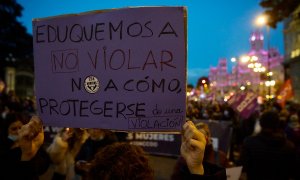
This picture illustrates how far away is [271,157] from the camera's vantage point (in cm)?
431

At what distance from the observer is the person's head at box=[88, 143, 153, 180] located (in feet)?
6.30

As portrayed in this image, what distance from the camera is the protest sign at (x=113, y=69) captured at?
8.46 feet

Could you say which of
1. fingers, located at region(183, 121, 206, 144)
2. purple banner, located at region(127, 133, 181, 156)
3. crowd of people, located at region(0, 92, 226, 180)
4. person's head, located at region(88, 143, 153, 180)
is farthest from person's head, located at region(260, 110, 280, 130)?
purple banner, located at region(127, 133, 181, 156)

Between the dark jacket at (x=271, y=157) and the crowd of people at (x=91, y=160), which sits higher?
the crowd of people at (x=91, y=160)

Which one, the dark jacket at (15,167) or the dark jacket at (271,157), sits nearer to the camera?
the dark jacket at (15,167)

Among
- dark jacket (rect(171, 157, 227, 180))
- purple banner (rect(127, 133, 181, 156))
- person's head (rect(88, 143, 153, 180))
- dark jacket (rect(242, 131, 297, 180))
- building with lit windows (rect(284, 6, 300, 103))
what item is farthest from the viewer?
building with lit windows (rect(284, 6, 300, 103))

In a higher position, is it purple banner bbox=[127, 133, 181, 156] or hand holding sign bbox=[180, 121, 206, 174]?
hand holding sign bbox=[180, 121, 206, 174]

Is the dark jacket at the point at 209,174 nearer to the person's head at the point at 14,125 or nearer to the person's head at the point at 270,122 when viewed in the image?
the person's head at the point at 270,122

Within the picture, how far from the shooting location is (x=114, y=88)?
275cm

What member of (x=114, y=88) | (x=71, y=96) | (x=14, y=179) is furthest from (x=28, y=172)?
(x=114, y=88)

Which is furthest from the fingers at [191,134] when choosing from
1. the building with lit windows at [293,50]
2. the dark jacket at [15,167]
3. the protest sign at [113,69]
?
the building with lit windows at [293,50]

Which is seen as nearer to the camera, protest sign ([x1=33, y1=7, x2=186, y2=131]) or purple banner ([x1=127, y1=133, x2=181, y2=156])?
protest sign ([x1=33, y1=7, x2=186, y2=131])

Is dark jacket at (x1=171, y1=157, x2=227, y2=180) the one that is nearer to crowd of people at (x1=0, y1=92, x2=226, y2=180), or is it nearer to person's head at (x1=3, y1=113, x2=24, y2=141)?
crowd of people at (x1=0, y1=92, x2=226, y2=180)

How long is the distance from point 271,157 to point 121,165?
288 centimetres
